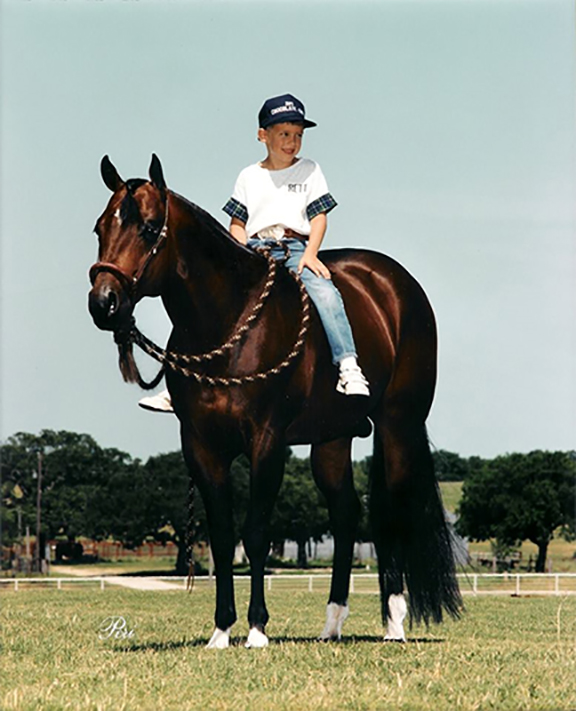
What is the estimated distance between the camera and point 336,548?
849cm

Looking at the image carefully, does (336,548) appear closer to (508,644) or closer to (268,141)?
(508,644)

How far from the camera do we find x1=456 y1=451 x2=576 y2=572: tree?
6639 centimetres

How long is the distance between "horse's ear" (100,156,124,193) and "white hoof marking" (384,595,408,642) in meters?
3.79

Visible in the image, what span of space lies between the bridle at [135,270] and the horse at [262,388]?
1cm

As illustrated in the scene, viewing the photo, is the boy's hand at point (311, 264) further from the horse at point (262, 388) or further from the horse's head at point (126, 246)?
the horse's head at point (126, 246)

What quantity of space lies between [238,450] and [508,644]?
295 cm

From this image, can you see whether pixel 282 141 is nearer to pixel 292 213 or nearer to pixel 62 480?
pixel 292 213

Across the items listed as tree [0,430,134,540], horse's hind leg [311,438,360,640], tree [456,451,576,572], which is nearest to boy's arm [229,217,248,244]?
horse's hind leg [311,438,360,640]

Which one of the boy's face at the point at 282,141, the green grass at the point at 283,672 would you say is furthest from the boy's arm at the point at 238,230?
the green grass at the point at 283,672

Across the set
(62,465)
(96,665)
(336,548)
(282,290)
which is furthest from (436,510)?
(62,465)

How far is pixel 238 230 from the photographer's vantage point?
7.73 meters

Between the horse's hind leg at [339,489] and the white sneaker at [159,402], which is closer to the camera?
the white sneaker at [159,402]

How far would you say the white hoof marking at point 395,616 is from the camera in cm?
819
